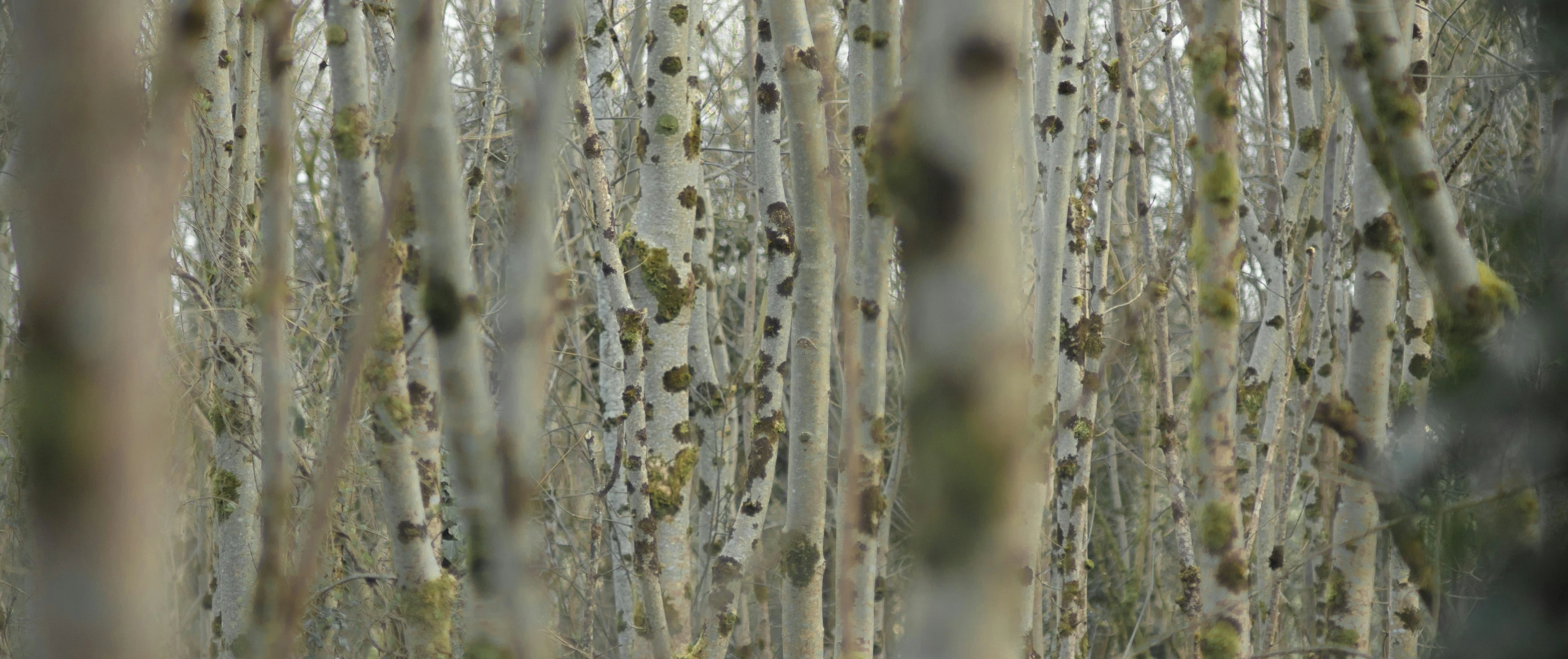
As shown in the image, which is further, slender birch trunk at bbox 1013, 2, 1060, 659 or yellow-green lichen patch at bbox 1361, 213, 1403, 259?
slender birch trunk at bbox 1013, 2, 1060, 659

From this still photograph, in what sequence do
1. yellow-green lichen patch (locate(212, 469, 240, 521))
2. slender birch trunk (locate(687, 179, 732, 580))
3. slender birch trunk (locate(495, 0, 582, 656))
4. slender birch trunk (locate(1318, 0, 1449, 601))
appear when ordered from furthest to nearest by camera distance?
1. slender birch trunk (locate(687, 179, 732, 580))
2. yellow-green lichen patch (locate(212, 469, 240, 521))
3. slender birch trunk (locate(1318, 0, 1449, 601))
4. slender birch trunk (locate(495, 0, 582, 656))

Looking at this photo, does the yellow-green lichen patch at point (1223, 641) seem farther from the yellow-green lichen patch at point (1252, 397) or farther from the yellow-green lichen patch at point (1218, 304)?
the yellow-green lichen patch at point (1252, 397)

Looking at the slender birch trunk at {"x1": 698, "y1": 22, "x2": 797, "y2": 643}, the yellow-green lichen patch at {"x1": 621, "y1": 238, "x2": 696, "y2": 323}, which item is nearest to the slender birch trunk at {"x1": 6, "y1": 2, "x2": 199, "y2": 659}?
the yellow-green lichen patch at {"x1": 621, "y1": 238, "x2": 696, "y2": 323}

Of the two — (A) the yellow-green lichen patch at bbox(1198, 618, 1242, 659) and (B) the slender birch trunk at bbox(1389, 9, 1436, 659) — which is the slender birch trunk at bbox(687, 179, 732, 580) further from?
(B) the slender birch trunk at bbox(1389, 9, 1436, 659)

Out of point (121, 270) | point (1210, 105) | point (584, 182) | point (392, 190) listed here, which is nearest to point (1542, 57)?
point (1210, 105)

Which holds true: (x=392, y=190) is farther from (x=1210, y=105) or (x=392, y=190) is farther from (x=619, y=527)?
(x=619, y=527)

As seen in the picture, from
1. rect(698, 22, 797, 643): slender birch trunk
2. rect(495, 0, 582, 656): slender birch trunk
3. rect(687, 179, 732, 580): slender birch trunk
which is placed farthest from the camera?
rect(687, 179, 732, 580): slender birch trunk
